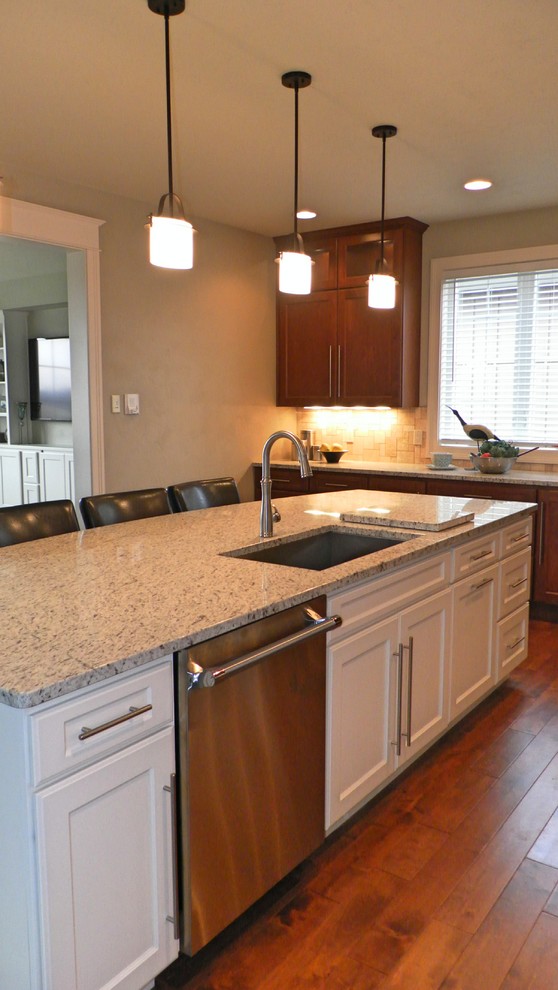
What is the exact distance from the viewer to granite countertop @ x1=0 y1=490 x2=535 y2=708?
1363 millimetres

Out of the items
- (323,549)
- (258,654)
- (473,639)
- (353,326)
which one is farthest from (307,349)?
(258,654)

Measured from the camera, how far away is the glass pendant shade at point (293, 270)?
2654 millimetres

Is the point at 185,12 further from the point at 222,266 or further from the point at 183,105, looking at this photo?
the point at 222,266

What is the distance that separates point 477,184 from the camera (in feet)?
13.8

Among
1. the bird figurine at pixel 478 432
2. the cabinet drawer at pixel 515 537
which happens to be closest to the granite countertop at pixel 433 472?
the bird figurine at pixel 478 432

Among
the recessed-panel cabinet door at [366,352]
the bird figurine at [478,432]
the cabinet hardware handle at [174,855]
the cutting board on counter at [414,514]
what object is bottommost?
the cabinet hardware handle at [174,855]

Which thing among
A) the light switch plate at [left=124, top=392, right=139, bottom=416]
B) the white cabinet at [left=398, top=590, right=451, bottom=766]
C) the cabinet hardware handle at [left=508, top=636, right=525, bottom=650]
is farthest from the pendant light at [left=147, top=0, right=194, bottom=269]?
the light switch plate at [left=124, top=392, right=139, bottom=416]

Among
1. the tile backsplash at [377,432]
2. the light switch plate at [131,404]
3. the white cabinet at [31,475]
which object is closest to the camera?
the light switch plate at [131,404]

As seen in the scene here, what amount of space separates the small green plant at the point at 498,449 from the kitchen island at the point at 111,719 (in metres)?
2.50

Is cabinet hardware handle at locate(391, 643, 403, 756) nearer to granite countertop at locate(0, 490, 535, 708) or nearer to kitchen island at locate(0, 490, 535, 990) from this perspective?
kitchen island at locate(0, 490, 535, 990)

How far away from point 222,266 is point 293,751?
403 centimetres

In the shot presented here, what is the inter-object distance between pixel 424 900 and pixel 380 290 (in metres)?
2.21

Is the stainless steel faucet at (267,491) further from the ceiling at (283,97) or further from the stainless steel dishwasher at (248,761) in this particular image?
the ceiling at (283,97)

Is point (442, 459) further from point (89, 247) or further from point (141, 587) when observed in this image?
point (141, 587)
